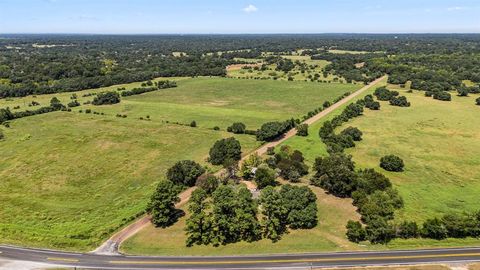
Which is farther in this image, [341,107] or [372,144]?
[341,107]

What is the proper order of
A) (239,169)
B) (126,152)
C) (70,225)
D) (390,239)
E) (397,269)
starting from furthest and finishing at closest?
(126,152)
(239,169)
(70,225)
(390,239)
(397,269)

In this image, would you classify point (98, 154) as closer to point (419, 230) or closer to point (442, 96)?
point (419, 230)

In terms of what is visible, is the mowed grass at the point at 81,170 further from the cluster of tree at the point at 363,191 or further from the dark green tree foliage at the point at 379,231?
the dark green tree foliage at the point at 379,231

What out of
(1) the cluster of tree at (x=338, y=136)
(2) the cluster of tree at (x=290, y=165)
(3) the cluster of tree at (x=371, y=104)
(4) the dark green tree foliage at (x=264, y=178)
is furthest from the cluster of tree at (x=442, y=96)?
(4) the dark green tree foliage at (x=264, y=178)

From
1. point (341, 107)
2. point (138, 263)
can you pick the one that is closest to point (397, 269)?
point (138, 263)

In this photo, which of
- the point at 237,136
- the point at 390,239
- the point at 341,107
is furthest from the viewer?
the point at 341,107

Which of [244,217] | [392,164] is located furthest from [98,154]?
[392,164]

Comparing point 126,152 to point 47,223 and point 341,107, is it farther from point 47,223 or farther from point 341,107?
point 341,107

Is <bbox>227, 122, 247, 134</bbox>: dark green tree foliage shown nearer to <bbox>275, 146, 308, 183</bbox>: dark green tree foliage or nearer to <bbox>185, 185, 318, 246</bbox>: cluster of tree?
<bbox>275, 146, 308, 183</bbox>: dark green tree foliage

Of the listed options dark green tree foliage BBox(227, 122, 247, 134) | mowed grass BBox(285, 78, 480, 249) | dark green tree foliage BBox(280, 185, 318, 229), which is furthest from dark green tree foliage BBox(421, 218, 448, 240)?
dark green tree foliage BBox(227, 122, 247, 134)
